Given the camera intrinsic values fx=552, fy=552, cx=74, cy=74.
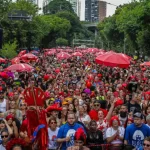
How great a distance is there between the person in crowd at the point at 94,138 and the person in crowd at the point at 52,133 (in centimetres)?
62

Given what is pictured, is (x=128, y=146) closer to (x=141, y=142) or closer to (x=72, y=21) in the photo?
(x=141, y=142)

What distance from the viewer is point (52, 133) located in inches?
388

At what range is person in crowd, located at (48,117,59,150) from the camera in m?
9.80

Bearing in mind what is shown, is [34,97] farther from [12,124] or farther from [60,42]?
[60,42]

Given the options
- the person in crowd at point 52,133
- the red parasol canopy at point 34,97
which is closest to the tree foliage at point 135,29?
the red parasol canopy at point 34,97

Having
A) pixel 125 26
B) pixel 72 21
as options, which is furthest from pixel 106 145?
pixel 72 21

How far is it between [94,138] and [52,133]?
0.78 metres

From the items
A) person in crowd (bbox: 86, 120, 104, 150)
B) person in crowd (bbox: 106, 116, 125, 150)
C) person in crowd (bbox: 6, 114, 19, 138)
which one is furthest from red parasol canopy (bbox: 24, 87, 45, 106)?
person in crowd (bbox: 106, 116, 125, 150)

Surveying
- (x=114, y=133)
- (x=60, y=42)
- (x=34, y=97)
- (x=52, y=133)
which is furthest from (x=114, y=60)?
(x=60, y=42)

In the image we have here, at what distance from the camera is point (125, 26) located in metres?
63.0

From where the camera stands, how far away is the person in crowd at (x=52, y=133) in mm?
9805

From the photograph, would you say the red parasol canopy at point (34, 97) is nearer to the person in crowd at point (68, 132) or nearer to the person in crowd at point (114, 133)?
the person in crowd at point (68, 132)

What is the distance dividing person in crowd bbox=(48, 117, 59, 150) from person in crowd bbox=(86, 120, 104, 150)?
0.62 m

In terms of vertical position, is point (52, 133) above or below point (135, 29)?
below
